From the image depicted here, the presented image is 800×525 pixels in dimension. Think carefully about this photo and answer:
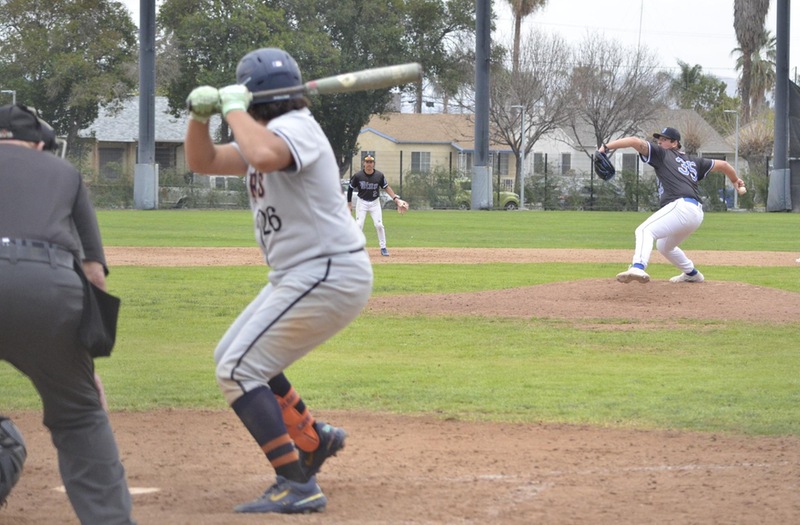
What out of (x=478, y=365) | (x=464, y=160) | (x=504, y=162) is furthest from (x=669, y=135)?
(x=464, y=160)

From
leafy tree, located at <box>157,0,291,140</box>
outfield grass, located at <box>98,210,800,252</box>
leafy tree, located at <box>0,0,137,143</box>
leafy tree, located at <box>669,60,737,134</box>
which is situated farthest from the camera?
leafy tree, located at <box>669,60,737,134</box>

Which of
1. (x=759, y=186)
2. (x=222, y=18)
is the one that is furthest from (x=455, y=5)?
(x=759, y=186)

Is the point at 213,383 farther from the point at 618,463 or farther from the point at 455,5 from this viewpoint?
the point at 455,5

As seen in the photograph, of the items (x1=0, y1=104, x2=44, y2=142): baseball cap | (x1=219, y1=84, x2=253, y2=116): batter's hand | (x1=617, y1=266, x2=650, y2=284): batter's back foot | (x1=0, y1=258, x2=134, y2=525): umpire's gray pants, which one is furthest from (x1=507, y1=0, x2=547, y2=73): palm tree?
(x1=0, y1=258, x2=134, y2=525): umpire's gray pants

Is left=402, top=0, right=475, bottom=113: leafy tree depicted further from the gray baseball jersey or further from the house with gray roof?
the gray baseball jersey

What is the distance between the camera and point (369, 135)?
233 ft

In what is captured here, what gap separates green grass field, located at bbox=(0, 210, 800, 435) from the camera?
7.66m

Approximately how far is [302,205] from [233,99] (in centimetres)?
53

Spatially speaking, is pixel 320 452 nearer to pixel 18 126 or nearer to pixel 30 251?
pixel 30 251

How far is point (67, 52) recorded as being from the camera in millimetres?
54312

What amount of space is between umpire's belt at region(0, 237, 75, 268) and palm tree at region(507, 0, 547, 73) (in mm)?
62483

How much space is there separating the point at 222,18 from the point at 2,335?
48813 mm

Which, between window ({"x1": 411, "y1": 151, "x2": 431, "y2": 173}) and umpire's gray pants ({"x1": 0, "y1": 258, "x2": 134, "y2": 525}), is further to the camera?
window ({"x1": 411, "y1": 151, "x2": 431, "y2": 173})

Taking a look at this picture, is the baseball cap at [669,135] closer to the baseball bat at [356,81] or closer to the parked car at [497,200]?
the baseball bat at [356,81]
